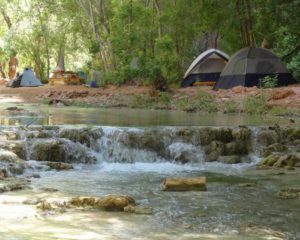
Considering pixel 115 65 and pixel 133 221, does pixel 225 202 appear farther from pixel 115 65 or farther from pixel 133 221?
pixel 115 65

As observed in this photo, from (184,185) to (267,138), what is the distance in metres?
4.43

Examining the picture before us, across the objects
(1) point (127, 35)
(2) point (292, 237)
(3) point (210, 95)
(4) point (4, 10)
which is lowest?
(2) point (292, 237)

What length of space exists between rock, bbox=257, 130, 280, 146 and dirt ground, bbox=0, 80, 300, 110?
5.02 m

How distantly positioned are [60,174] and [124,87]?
46.8 ft

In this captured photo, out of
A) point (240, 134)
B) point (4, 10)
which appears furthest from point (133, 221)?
point (4, 10)

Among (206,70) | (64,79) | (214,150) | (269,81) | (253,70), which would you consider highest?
(206,70)

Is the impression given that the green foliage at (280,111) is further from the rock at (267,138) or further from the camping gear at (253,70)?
the rock at (267,138)

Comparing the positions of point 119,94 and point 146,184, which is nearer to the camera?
point 146,184

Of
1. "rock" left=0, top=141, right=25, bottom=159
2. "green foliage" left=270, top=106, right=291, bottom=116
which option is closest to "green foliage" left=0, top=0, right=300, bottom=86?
"green foliage" left=270, top=106, right=291, bottom=116

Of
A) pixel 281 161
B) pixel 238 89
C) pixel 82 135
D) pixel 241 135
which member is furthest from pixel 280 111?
pixel 82 135

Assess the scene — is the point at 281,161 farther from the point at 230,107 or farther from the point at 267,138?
the point at 230,107

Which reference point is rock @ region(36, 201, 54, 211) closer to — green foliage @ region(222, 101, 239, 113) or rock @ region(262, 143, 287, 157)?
rock @ region(262, 143, 287, 157)

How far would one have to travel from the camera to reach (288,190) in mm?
7234

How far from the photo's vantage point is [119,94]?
21.4 meters
